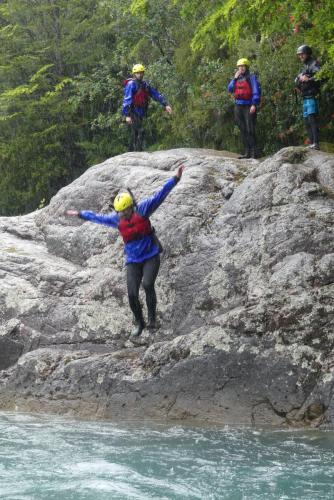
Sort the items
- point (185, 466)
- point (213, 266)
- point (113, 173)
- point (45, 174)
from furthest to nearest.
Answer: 1. point (45, 174)
2. point (113, 173)
3. point (213, 266)
4. point (185, 466)

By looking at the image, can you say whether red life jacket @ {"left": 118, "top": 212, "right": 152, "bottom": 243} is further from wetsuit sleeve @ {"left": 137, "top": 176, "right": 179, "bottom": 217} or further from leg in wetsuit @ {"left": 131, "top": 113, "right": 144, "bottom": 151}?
leg in wetsuit @ {"left": 131, "top": 113, "right": 144, "bottom": 151}

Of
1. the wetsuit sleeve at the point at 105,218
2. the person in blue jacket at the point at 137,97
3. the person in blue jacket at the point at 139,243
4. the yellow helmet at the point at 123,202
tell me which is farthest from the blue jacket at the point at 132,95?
the yellow helmet at the point at 123,202

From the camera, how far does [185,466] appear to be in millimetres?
7047

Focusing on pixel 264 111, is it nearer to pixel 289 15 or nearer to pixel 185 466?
pixel 289 15

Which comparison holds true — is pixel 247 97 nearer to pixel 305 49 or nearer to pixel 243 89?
pixel 243 89

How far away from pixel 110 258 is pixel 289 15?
4.64 meters

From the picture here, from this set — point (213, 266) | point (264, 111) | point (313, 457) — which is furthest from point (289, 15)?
point (313, 457)

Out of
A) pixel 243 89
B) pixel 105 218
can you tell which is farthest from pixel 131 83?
pixel 105 218

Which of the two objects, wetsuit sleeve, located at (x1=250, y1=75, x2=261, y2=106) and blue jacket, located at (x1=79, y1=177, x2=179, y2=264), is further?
wetsuit sleeve, located at (x1=250, y1=75, x2=261, y2=106)

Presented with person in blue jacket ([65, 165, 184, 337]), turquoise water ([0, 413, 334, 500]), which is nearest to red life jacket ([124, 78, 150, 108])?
person in blue jacket ([65, 165, 184, 337])

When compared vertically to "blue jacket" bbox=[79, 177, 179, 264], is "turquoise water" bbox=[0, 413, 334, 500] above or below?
below

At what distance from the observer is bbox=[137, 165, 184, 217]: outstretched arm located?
9744mm

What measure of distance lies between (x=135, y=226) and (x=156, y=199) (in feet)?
1.55

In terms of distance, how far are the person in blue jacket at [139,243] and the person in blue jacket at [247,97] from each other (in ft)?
12.5
